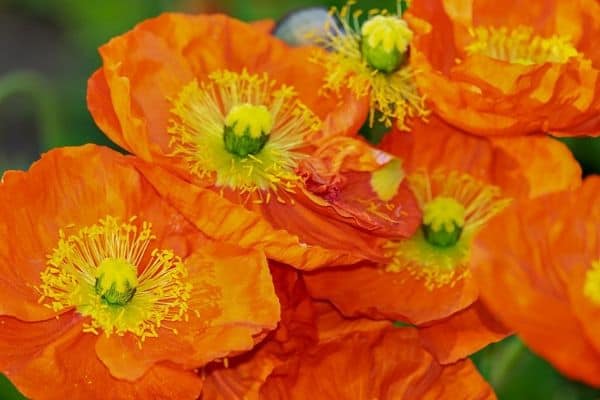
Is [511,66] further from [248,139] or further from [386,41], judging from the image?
[248,139]

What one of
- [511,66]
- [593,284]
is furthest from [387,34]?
[593,284]

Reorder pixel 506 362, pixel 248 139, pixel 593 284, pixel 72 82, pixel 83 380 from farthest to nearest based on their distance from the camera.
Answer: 1. pixel 72 82
2. pixel 506 362
3. pixel 248 139
4. pixel 83 380
5. pixel 593 284

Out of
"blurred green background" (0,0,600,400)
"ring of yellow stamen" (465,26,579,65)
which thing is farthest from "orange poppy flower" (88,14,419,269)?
"blurred green background" (0,0,600,400)

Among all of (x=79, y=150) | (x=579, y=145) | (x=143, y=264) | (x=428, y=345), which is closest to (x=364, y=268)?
(x=428, y=345)

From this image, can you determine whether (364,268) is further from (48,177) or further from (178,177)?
(48,177)

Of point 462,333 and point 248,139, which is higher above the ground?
point 248,139

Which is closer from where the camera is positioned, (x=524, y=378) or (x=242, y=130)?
(x=242, y=130)
